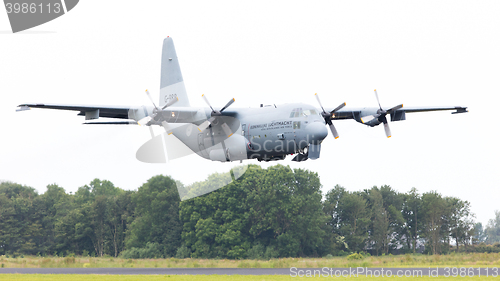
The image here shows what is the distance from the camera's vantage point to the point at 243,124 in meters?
27.1

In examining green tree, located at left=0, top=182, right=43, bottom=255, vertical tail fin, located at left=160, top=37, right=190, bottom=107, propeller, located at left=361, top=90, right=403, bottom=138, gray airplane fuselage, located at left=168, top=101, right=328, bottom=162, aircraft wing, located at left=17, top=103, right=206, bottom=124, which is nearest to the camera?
gray airplane fuselage, located at left=168, top=101, right=328, bottom=162

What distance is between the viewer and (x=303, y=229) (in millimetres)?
65125

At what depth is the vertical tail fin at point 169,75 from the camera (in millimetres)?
35438

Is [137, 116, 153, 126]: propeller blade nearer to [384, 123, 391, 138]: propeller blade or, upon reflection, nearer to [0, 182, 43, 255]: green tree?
[384, 123, 391, 138]: propeller blade

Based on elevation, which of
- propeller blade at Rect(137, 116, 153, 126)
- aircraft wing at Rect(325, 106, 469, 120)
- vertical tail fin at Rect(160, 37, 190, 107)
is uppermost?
vertical tail fin at Rect(160, 37, 190, 107)

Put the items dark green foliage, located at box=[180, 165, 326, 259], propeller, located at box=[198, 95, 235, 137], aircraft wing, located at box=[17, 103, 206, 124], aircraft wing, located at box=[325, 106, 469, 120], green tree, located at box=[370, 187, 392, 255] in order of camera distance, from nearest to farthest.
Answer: aircraft wing, located at box=[17, 103, 206, 124] → propeller, located at box=[198, 95, 235, 137] → aircraft wing, located at box=[325, 106, 469, 120] → dark green foliage, located at box=[180, 165, 326, 259] → green tree, located at box=[370, 187, 392, 255]

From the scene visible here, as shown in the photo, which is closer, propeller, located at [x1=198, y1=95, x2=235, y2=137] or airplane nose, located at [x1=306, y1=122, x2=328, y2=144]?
airplane nose, located at [x1=306, y1=122, x2=328, y2=144]

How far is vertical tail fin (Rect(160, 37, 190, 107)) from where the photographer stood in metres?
35.4

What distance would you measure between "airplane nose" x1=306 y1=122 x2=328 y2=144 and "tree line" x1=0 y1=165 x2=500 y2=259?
3937 cm

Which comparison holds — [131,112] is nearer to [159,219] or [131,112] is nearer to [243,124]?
[243,124]

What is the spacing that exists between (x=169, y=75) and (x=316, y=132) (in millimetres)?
15644

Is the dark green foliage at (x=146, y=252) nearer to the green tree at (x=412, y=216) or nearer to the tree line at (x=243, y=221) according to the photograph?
the tree line at (x=243, y=221)

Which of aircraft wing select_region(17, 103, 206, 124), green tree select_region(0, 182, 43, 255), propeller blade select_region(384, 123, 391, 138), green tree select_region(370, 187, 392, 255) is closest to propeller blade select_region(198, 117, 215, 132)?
aircraft wing select_region(17, 103, 206, 124)

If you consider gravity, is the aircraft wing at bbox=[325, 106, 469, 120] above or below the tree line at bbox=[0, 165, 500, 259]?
above
